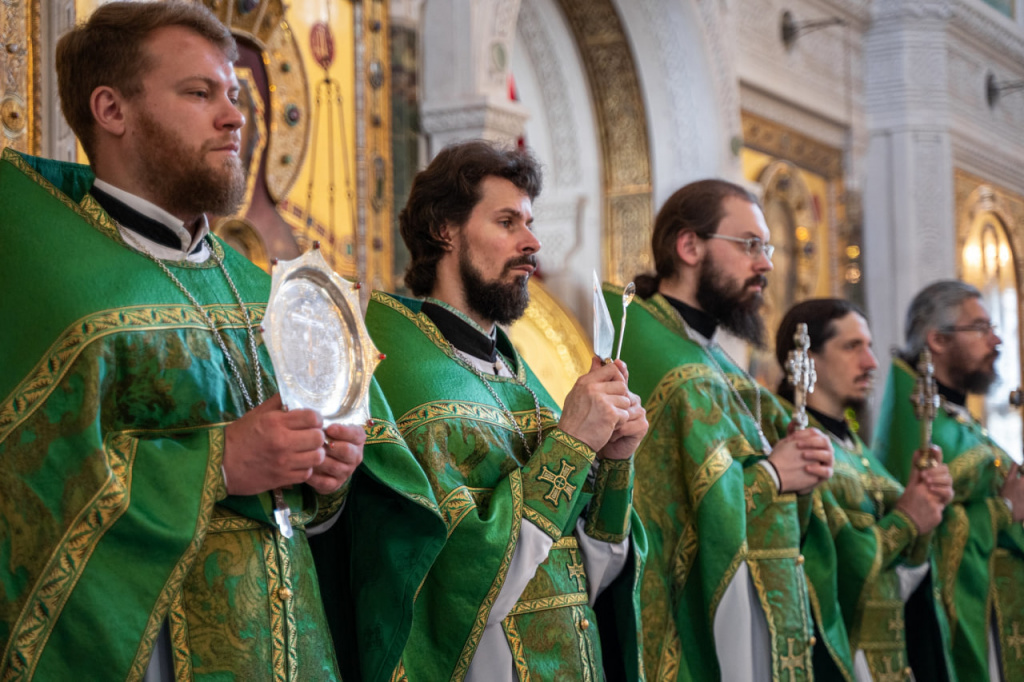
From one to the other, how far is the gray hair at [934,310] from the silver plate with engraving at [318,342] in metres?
3.69

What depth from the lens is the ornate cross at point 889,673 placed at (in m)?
4.55

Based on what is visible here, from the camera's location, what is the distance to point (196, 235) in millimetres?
2531

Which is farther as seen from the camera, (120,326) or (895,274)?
(895,274)

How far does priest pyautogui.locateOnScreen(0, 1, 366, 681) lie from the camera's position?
7.07 ft

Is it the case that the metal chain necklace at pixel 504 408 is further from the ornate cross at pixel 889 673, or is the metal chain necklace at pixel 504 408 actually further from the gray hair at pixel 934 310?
the gray hair at pixel 934 310

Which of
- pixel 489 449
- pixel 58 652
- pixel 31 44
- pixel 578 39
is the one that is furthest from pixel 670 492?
pixel 578 39

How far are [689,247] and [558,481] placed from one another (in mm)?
1510

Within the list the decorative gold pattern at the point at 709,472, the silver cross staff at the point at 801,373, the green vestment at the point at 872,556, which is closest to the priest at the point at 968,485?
the green vestment at the point at 872,556

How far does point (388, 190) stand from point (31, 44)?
1.97 meters

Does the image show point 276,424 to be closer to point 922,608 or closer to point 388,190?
point 922,608

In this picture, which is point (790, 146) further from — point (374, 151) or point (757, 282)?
point (757, 282)

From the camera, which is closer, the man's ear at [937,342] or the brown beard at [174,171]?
the brown beard at [174,171]

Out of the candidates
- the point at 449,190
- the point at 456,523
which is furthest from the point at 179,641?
the point at 449,190

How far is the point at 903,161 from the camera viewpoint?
10391mm
